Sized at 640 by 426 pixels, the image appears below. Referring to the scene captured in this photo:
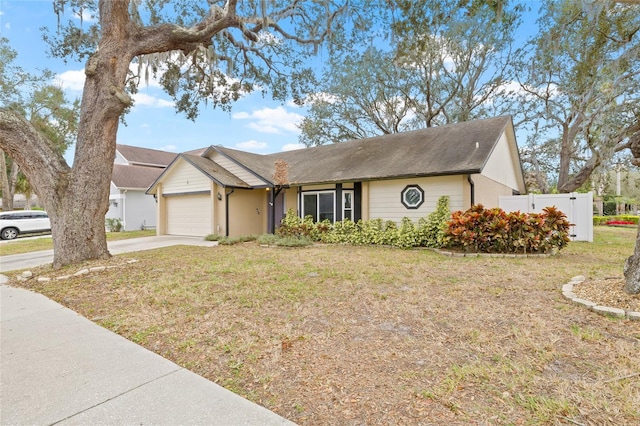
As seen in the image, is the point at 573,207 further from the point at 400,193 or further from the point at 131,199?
the point at 131,199

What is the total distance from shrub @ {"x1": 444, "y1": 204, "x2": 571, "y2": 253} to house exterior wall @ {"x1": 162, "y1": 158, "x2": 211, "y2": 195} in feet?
33.4

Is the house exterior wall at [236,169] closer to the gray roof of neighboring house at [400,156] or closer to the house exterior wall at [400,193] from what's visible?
the gray roof of neighboring house at [400,156]

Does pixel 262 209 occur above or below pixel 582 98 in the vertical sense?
below

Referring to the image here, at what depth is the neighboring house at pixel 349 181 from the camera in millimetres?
10398

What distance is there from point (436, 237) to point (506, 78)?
561 inches

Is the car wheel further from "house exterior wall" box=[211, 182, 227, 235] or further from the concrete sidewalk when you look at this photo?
the concrete sidewalk

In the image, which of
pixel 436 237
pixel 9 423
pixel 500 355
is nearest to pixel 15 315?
pixel 9 423

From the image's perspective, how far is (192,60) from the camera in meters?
11.1

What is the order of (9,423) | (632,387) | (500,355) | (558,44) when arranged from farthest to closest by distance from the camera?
(558,44)
(500,355)
(632,387)
(9,423)

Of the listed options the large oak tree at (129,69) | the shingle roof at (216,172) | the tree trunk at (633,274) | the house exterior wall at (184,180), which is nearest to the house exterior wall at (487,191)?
the tree trunk at (633,274)

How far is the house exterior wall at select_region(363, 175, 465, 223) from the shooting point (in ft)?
32.8

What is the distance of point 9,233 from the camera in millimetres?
15969

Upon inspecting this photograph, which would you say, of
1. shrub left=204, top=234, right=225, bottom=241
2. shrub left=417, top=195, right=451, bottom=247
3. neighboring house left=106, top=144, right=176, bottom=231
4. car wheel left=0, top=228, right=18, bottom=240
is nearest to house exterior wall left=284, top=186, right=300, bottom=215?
shrub left=204, top=234, right=225, bottom=241

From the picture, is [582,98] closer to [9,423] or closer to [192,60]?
[192,60]
